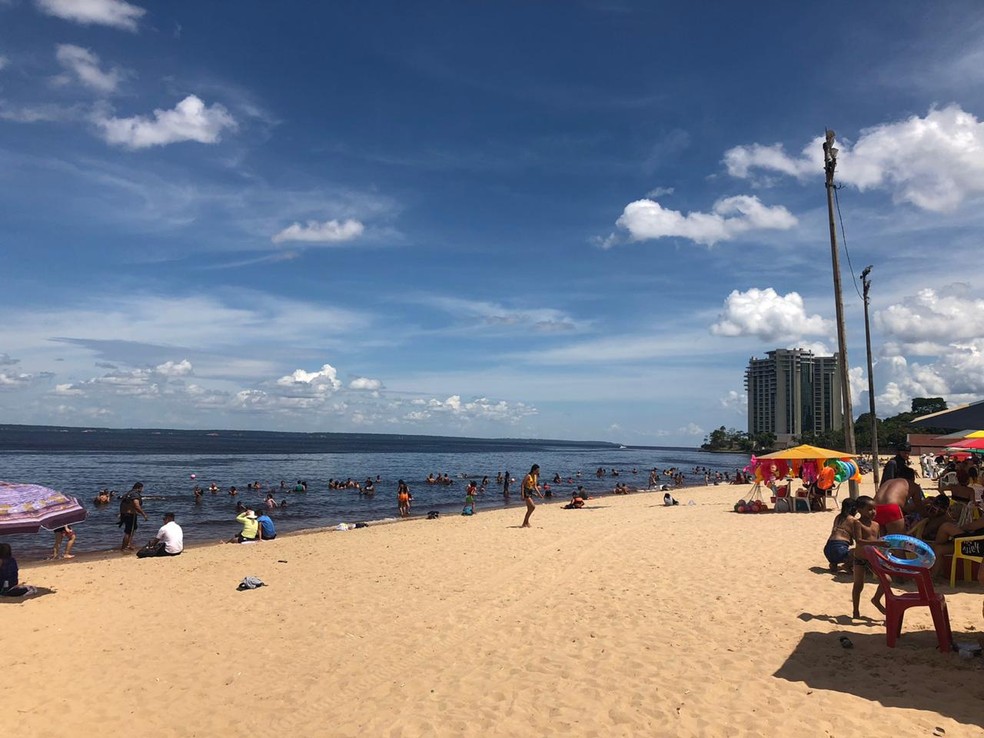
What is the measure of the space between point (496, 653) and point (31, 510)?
636 cm

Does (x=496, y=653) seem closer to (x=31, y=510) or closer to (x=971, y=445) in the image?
(x=31, y=510)

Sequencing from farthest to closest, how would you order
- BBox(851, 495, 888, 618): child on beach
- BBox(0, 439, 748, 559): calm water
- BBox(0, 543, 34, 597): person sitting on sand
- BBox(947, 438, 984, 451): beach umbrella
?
BBox(0, 439, 748, 559): calm water → BBox(947, 438, 984, 451): beach umbrella → BBox(0, 543, 34, 597): person sitting on sand → BBox(851, 495, 888, 618): child on beach

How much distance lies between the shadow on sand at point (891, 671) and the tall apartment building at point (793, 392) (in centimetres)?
14104

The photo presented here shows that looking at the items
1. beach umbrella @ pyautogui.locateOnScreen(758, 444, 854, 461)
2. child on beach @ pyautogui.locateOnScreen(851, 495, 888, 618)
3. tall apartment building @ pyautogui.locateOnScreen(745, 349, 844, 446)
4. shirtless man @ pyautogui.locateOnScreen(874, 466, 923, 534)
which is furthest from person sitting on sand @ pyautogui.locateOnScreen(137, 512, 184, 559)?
tall apartment building @ pyautogui.locateOnScreen(745, 349, 844, 446)

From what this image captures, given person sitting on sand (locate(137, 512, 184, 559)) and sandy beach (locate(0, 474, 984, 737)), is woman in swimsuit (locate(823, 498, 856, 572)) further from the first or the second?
person sitting on sand (locate(137, 512, 184, 559))

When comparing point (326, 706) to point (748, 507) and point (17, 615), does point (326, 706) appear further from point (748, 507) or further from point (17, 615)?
point (748, 507)

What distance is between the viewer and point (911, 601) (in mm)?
5719

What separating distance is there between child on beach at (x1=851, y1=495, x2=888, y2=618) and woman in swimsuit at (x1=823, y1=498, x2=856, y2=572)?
0.31 metres

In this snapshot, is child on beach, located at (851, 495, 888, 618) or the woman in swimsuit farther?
the woman in swimsuit

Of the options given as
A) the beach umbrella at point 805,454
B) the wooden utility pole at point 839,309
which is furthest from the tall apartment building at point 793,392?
the wooden utility pole at point 839,309

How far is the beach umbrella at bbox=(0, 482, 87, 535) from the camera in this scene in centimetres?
803

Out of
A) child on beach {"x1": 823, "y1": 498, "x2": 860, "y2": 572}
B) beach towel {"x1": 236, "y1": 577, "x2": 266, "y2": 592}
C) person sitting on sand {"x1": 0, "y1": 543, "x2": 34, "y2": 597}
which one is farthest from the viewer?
beach towel {"x1": 236, "y1": 577, "x2": 266, "y2": 592}

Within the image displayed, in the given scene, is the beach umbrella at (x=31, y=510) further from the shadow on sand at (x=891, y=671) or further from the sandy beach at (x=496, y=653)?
the shadow on sand at (x=891, y=671)

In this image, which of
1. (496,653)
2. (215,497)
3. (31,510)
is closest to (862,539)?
(496,653)
